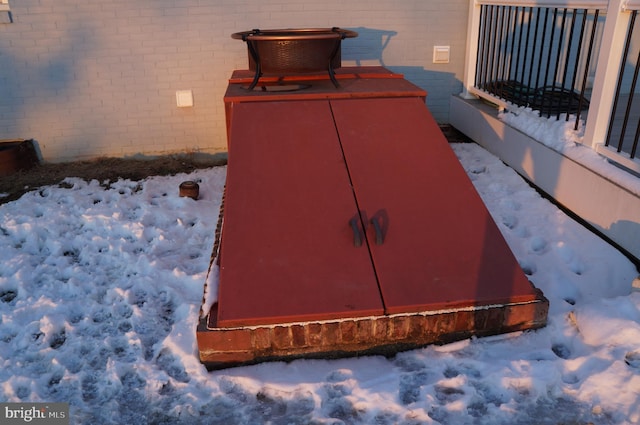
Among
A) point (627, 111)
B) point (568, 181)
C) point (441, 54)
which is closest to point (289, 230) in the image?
point (568, 181)

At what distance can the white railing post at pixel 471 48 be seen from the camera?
5.36 meters

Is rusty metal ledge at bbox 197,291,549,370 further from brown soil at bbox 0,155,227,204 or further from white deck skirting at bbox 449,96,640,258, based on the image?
brown soil at bbox 0,155,227,204

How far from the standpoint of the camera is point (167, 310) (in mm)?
2961

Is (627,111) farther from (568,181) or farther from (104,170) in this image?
(104,170)

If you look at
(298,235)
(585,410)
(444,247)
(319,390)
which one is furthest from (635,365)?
(298,235)

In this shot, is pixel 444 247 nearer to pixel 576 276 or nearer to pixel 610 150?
pixel 576 276

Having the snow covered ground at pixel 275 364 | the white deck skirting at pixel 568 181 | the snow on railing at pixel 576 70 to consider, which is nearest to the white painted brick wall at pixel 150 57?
the snow on railing at pixel 576 70

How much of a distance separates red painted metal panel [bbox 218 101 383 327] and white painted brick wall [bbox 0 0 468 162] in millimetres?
2137

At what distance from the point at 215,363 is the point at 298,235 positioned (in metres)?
0.80

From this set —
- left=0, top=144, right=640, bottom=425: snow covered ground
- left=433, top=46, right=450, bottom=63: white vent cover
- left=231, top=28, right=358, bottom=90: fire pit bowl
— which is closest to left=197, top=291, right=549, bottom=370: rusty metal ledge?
left=0, top=144, right=640, bottom=425: snow covered ground

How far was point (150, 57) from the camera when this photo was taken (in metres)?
5.24

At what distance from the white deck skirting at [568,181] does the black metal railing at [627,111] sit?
0.27 meters

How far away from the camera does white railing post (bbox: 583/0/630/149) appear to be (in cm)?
310

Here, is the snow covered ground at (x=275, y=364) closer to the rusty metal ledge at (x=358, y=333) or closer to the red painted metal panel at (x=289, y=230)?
the rusty metal ledge at (x=358, y=333)
